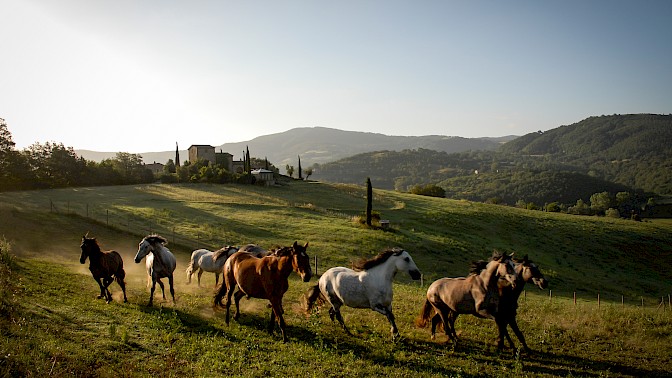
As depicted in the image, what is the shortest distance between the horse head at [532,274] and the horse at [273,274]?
6177mm

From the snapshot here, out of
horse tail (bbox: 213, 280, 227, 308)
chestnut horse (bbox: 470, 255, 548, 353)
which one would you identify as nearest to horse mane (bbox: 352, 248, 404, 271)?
chestnut horse (bbox: 470, 255, 548, 353)

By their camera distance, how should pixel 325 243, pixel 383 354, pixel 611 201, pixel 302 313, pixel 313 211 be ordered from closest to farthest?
pixel 383 354 → pixel 302 313 → pixel 325 243 → pixel 313 211 → pixel 611 201

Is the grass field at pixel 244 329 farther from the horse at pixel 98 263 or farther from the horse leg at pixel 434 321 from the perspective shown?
the horse at pixel 98 263

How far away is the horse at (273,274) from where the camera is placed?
11.7 metres

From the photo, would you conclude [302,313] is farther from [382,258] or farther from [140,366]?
[140,366]

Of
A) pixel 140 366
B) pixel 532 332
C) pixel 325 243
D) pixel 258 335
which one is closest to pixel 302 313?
pixel 258 335

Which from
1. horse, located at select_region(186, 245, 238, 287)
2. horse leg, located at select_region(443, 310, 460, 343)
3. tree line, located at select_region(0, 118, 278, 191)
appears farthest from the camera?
tree line, located at select_region(0, 118, 278, 191)

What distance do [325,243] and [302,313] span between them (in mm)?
24820

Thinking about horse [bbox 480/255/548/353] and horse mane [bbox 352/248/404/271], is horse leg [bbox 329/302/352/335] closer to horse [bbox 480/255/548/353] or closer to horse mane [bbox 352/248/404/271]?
horse mane [bbox 352/248/404/271]

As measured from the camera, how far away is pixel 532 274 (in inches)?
451

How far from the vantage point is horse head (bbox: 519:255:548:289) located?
449 inches

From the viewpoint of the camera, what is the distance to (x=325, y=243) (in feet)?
128

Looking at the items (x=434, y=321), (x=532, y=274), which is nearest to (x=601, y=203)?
(x=532, y=274)

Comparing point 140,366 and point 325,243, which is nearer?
point 140,366
